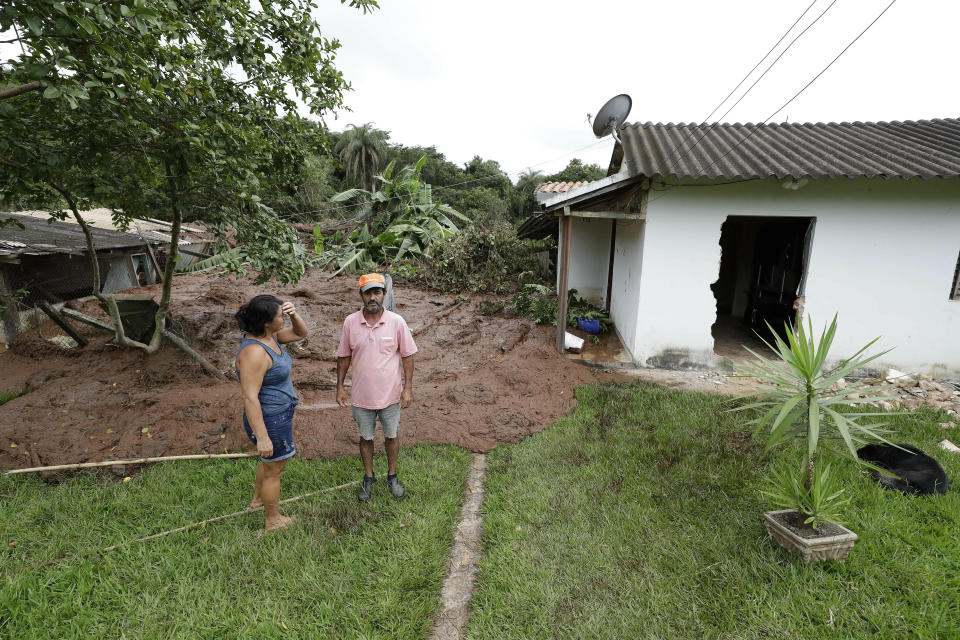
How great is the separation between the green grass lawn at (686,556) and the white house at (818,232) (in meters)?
2.90

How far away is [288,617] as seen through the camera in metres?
2.48

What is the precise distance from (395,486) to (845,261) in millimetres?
7302

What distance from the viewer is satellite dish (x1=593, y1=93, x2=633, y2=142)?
866 cm

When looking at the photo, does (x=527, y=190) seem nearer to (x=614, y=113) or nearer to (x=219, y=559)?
(x=614, y=113)

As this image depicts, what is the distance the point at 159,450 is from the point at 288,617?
2926 millimetres

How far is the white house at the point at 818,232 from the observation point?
614 centimetres

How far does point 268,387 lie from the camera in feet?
9.48

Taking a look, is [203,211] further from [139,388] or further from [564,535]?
[564,535]

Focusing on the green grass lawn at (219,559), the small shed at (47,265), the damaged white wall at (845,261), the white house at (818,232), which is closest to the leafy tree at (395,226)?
the small shed at (47,265)

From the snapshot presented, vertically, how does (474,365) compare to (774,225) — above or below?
below

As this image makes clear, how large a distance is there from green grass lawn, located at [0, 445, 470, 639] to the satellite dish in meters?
7.80

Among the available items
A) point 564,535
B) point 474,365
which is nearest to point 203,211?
point 474,365

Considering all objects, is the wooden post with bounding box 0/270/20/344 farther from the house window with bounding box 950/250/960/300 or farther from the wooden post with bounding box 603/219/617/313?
the house window with bounding box 950/250/960/300

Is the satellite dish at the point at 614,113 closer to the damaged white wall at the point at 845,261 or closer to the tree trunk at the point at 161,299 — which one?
the damaged white wall at the point at 845,261
